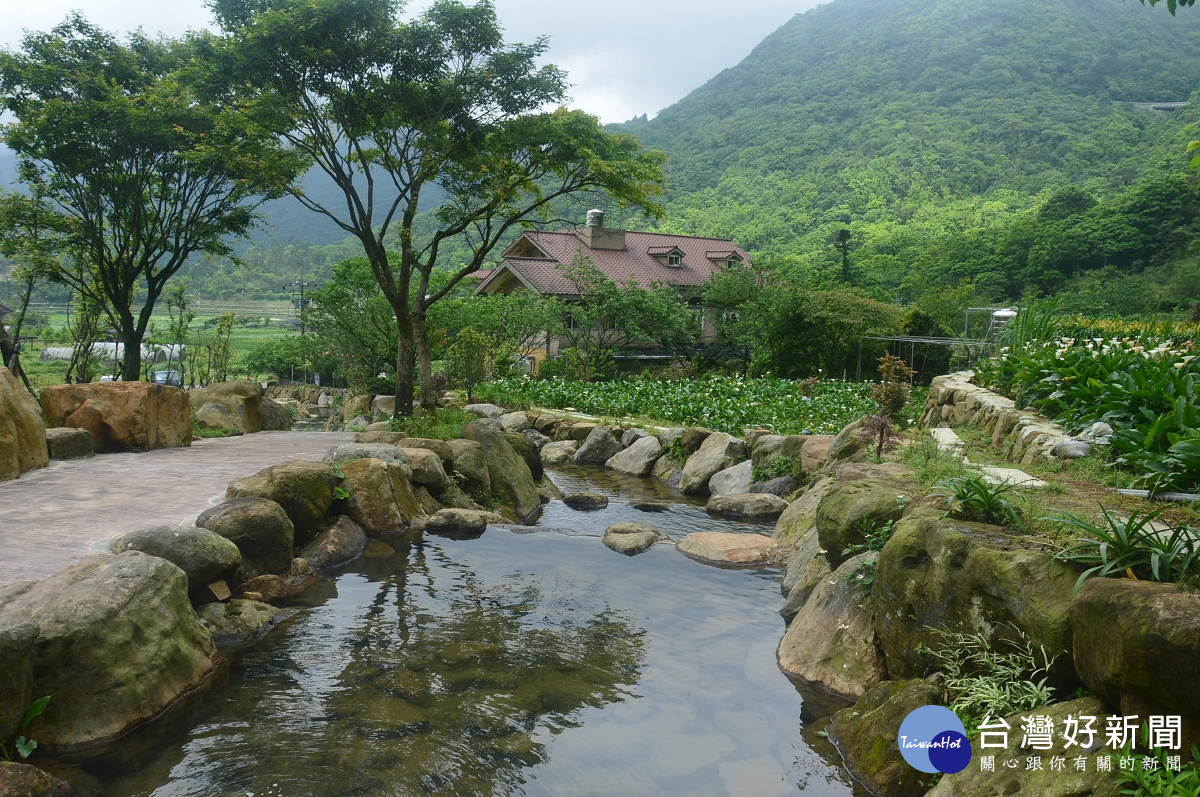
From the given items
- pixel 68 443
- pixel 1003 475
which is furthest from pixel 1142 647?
pixel 68 443

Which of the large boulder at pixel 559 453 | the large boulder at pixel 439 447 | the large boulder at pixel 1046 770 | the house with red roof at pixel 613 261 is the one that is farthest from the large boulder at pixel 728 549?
the house with red roof at pixel 613 261

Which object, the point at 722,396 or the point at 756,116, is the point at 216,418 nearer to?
the point at 722,396

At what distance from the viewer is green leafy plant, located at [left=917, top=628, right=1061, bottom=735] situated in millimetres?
3863

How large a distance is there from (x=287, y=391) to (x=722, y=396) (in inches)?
1356

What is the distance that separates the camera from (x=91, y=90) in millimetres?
16047

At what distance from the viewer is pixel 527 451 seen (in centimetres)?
1365

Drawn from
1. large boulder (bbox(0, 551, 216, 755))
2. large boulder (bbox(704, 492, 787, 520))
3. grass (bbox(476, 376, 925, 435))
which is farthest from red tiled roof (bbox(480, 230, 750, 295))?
large boulder (bbox(0, 551, 216, 755))

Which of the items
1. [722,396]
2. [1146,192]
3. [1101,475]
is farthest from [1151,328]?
[1146,192]

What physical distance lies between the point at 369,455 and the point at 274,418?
8.07m

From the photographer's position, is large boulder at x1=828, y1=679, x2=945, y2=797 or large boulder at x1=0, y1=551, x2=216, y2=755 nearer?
large boulder at x1=828, y1=679, x2=945, y2=797

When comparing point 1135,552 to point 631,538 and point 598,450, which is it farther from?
point 598,450

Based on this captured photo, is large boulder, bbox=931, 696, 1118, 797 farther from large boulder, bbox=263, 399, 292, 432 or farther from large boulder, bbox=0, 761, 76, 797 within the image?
large boulder, bbox=263, 399, 292, 432

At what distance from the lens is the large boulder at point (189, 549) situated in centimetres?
607

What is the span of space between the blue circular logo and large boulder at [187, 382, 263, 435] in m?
13.3
